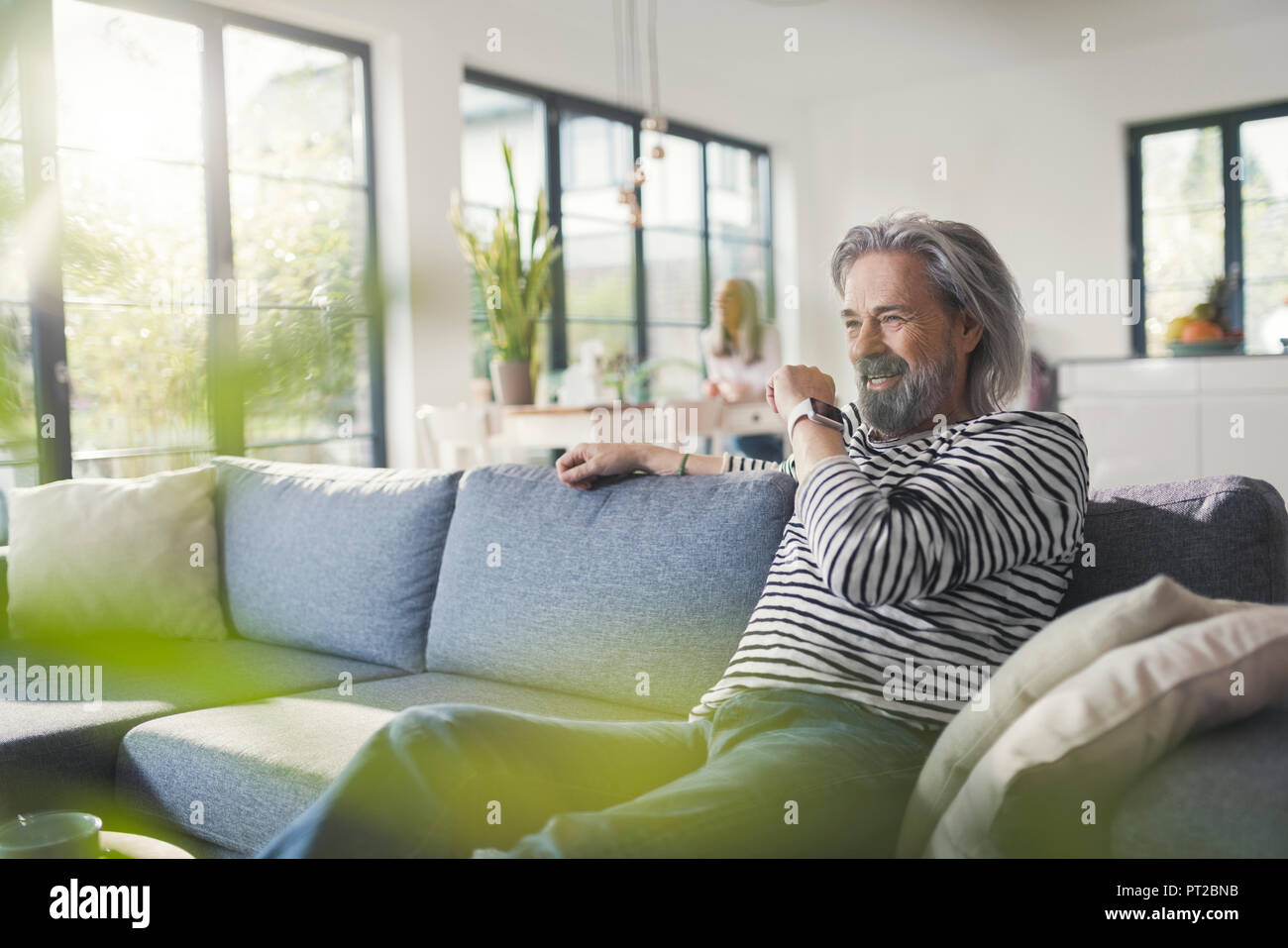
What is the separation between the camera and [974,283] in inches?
61.4

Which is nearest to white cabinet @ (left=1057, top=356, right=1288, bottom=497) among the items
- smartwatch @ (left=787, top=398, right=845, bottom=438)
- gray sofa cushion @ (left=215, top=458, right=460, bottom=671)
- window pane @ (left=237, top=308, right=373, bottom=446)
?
gray sofa cushion @ (left=215, top=458, right=460, bottom=671)

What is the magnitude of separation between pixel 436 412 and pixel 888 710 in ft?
10.5

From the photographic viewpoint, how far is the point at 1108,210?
6.76 meters

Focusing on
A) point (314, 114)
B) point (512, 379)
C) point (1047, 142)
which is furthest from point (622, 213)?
point (314, 114)

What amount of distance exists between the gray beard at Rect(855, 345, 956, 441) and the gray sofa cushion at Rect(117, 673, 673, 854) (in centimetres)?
61

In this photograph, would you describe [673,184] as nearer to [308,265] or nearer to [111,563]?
[111,563]

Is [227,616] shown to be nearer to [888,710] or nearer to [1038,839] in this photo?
[888,710]

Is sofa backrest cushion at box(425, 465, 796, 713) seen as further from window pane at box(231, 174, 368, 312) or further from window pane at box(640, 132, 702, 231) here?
window pane at box(640, 132, 702, 231)

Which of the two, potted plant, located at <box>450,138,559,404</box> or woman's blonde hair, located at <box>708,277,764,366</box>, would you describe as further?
woman's blonde hair, located at <box>708,277,764,366</box>

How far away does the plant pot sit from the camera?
4516 millimetres

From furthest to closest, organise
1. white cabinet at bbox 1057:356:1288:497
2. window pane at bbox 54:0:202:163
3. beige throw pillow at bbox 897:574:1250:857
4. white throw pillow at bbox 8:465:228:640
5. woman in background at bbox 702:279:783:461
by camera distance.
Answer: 1. woman in background at bbox 702:279:783:461
2. white cabinet at bbox 1057:356:1288:497
3. window pane at bbox 54:0:202:163
4. white throw pillow at bbox 8:465:228:640
5. beige throw pillow at bbox 897:574:1250:857

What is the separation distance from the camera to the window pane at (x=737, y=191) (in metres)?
7.31

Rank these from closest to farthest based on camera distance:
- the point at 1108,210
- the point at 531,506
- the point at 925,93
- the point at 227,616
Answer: the point at 531,506, the point at 227,616, the point at 1108,210, the point at 925,93
